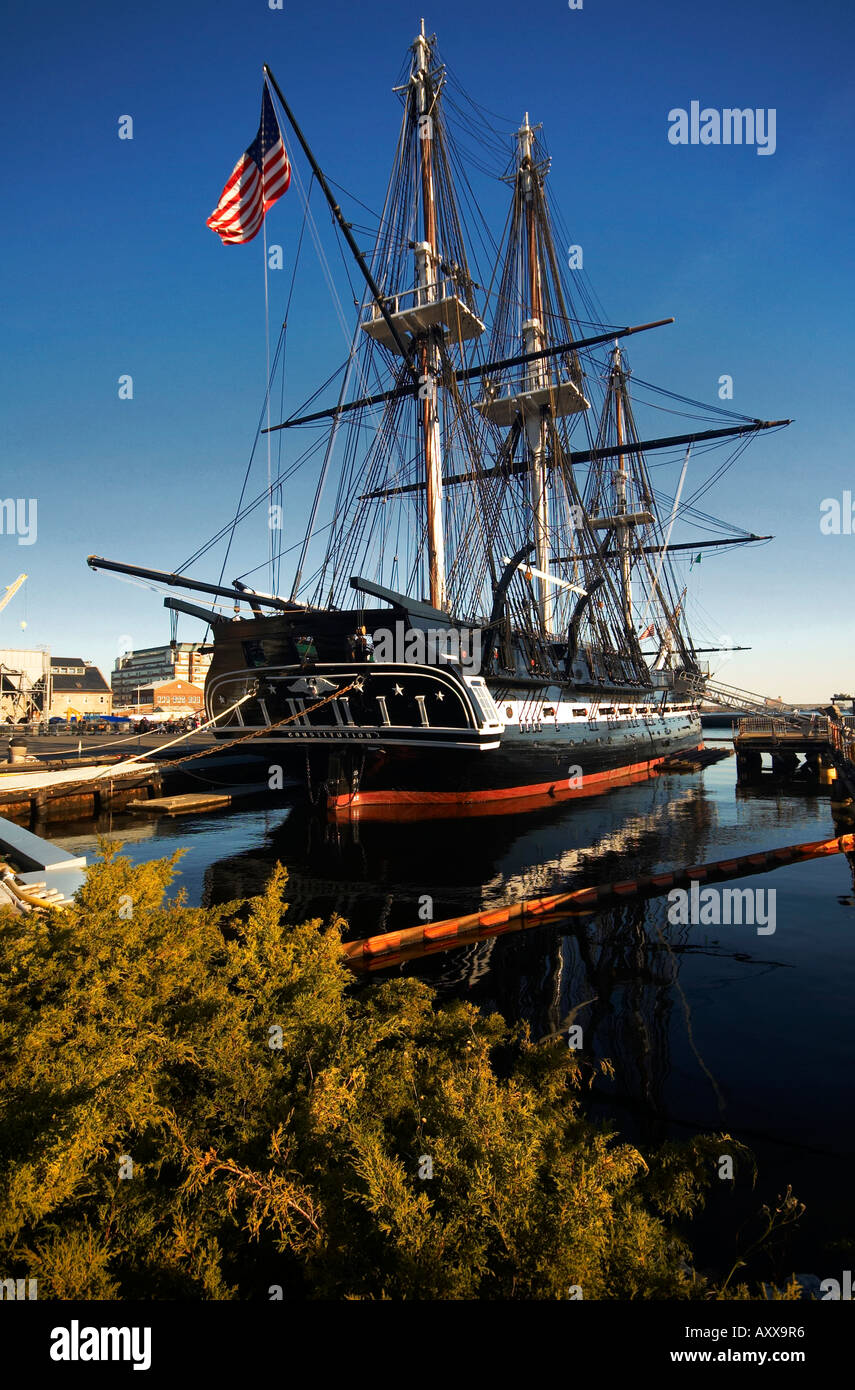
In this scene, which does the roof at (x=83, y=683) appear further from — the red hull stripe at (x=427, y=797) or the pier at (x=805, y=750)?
the pier at (x=805, y=750)

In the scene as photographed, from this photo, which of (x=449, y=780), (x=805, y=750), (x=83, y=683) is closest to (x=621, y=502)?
(x=805, y=750)

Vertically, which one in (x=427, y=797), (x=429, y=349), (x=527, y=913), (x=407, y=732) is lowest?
(x=527, y=913)

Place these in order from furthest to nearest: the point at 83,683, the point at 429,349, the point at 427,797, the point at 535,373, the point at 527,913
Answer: the point at 83,683 < the point at 535,373 < the point at 429,349 < the point at 427,797 < the point at 527,913

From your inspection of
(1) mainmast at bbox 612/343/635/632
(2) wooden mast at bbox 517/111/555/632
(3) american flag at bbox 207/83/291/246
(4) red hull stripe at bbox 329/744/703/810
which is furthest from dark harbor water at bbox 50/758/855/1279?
(1) mainmast at bbox 612/343/635/632

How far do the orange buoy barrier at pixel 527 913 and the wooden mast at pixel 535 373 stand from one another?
83.8ft

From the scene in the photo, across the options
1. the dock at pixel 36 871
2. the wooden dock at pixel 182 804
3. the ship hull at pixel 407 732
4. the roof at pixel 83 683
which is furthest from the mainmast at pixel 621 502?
the roof at pixel 83 683

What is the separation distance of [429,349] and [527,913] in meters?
28.3

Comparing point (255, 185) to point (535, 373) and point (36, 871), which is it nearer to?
point (36, 871)

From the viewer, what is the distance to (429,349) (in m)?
30.1

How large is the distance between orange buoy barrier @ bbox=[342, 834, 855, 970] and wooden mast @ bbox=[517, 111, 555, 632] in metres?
25.5

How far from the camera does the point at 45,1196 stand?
276cm

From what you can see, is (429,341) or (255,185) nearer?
(255,185)

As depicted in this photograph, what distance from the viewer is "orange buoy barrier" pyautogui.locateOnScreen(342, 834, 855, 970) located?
1052 cm
